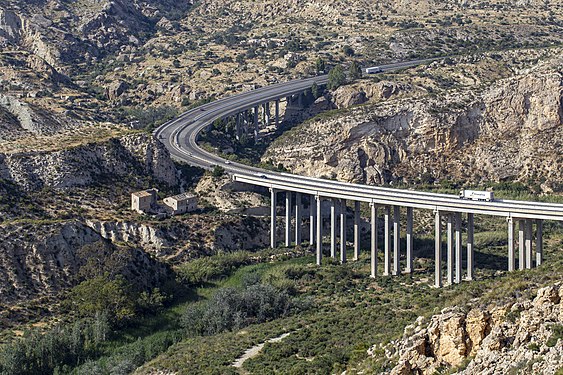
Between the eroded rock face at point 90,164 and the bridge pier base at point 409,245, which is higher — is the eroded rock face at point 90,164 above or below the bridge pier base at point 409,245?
above

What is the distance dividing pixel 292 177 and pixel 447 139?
30.5 meters

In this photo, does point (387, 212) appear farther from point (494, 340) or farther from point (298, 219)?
point (494, 340)

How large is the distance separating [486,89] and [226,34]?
6023 cm

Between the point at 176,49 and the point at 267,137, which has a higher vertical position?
the point at 176,49

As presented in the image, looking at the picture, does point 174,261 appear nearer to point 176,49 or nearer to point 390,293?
point 390,293

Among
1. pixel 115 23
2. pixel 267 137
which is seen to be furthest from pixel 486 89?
pixel 115 23

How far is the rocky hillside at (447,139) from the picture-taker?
5177 inches

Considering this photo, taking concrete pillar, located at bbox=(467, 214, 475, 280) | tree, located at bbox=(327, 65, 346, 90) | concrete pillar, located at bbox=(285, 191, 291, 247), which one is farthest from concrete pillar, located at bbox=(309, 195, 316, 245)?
tree, located at bbox=(327, 65, 346, 90)

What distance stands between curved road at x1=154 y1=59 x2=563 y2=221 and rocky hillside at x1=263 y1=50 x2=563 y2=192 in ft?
34.0

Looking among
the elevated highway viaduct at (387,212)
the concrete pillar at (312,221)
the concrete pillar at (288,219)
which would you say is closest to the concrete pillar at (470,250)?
the elevated highway viaduct at (387,212)

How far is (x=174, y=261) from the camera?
101 metres

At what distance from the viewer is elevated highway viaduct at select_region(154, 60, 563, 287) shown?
307 feet

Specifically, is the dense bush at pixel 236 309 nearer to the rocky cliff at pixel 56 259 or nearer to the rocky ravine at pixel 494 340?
the rocky cliff at pixel 56 259

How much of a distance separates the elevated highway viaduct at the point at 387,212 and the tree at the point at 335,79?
21.6 metres
